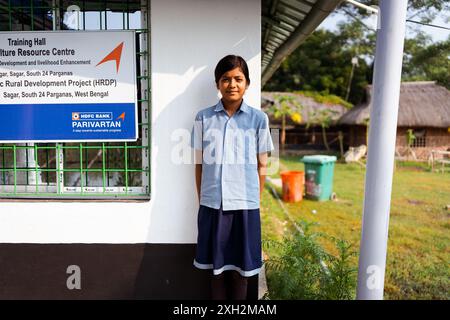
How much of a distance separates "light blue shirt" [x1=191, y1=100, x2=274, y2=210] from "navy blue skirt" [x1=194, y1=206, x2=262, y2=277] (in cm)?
7

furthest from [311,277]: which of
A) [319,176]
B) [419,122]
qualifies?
[419,122]

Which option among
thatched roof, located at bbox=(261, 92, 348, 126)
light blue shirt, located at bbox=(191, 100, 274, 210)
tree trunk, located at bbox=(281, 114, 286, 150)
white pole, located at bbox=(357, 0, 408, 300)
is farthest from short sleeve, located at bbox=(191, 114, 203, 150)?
tree trunk, located at bbox=(281, 114, 286, 150)

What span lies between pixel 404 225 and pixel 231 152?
5.16 meters

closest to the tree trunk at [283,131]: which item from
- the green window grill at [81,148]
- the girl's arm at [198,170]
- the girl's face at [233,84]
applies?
the green window grill at [81,148]

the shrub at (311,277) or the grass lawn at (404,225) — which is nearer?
the shrub at (311,277)

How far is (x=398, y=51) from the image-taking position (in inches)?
→ 84.7

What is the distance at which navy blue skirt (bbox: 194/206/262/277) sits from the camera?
2.49 meters

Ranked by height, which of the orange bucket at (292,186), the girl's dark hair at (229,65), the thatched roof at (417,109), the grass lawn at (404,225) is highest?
the thatched roof at (417,109)

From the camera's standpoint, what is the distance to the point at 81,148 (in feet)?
9.56

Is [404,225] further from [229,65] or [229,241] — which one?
[229,65]

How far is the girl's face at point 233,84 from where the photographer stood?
7.90 ft

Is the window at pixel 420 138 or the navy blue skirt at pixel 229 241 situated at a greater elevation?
the window at pixel 420 138

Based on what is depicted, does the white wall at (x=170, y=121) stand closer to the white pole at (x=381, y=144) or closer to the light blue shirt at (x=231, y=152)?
the light blue shirt at (x=231, y=152)

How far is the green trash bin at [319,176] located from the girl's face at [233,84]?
6.02 m
